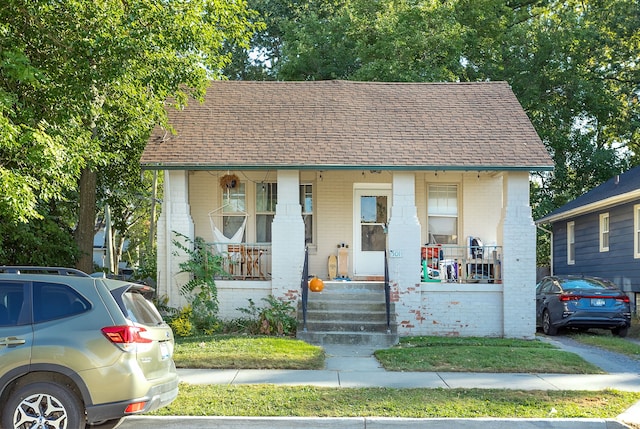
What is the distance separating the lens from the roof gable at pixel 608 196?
19.8 meters

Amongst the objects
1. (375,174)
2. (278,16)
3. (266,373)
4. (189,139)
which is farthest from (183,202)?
(278,16)

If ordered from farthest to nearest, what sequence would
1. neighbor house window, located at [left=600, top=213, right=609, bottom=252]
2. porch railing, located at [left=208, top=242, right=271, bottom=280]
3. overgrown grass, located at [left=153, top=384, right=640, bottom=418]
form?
neighbor house window, located at [left=600, top=213, right=609, bottom=252]
porch railing, located at [left=208, top=242, right=271, bottom=280]
overgrown grass, located at [left=153, top=384, right=640, bottom=418]

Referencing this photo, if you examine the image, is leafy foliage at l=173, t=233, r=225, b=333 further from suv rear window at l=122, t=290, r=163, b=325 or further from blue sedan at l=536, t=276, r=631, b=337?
blue sedan at l=536, t=276, r=631, b=337

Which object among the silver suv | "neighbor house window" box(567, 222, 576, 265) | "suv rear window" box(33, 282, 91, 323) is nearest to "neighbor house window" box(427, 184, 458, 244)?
"neighbor house window" box(567, 222, 576, 265)

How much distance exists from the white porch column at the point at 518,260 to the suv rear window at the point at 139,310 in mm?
9282

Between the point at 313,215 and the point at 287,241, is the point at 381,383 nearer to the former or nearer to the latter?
the point at 287,241

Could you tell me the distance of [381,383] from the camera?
10.0 m

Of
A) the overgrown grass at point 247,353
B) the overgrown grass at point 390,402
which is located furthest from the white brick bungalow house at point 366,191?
the overgrown grass at point 390,402

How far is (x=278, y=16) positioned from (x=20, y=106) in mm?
23348

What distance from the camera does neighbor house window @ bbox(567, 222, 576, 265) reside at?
25.7 m

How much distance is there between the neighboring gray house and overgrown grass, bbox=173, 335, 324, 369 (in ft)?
36.2

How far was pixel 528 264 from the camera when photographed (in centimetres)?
1512

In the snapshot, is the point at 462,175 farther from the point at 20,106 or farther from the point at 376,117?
the point at 20,106

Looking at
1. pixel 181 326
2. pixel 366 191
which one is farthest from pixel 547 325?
pixel 181 326
